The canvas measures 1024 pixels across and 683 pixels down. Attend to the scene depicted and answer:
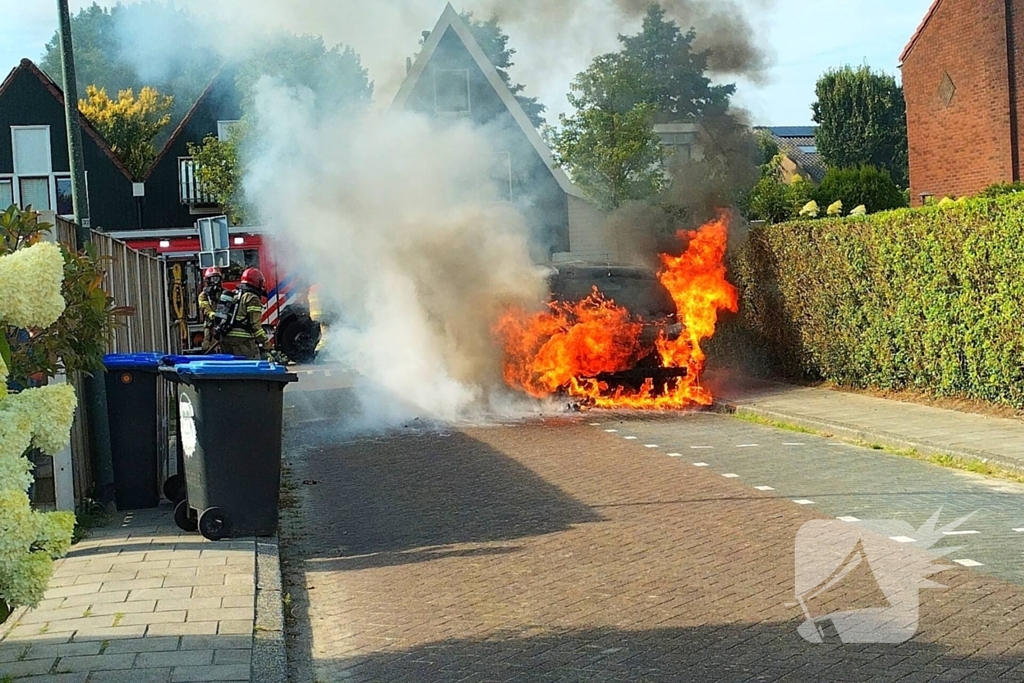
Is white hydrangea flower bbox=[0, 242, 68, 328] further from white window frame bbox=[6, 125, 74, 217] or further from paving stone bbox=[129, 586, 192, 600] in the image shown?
white window frame bbox=[6, 125, 74, 217]

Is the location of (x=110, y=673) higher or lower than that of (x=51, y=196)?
lower

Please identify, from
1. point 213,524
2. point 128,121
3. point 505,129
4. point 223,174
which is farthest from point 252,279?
point 128,121

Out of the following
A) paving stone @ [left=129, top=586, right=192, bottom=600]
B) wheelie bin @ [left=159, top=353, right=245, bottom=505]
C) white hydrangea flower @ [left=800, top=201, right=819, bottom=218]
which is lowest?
paving stone @ [left=129, top=586, right=192, bottom=600]

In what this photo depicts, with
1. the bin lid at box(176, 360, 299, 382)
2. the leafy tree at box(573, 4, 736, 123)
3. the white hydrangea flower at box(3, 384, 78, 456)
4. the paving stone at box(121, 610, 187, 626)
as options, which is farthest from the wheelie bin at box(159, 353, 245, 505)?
the leafy tree at box(573, 4, 736, 123)

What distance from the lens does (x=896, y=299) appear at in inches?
563

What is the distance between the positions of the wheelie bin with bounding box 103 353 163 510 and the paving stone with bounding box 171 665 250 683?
4.19 meters

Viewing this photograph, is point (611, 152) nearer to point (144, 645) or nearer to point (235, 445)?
point (235, 445)

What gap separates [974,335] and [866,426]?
1.60 meters

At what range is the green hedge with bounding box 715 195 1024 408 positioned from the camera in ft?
40.5

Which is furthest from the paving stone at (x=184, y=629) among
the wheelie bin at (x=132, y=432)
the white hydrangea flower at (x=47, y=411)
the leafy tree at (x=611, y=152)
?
the leafy tree at (x=611, y=152)

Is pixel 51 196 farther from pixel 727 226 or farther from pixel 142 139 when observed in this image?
pixel 727 226

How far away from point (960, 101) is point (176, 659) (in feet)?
86.3

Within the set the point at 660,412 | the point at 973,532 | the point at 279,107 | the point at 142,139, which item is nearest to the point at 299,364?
the point at 279,107

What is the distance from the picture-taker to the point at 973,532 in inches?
301
